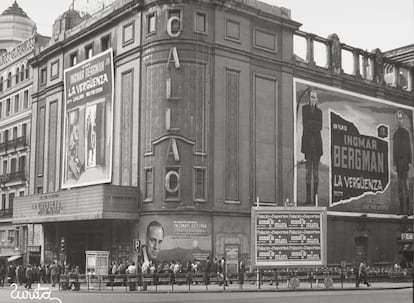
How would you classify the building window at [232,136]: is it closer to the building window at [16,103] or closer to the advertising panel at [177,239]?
the advertising panel at [177,239]

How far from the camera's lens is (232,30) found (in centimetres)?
5269

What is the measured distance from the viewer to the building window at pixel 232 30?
5244 centimetres

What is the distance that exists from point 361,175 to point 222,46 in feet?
60.6

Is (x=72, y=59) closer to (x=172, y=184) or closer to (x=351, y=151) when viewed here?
(x=172, y=184)

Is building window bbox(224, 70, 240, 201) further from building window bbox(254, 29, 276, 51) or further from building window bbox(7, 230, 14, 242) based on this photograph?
building window bbox(7, 230, 14, 242)

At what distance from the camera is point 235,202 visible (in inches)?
2012

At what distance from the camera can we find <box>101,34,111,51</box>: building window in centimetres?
5622

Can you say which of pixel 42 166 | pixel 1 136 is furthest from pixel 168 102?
pixel 1 136

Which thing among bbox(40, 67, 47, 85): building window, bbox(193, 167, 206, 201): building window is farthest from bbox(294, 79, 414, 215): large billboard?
bbox(40, 67, 47, 85): building window

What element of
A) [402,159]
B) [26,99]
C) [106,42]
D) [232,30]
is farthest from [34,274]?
[402,159]

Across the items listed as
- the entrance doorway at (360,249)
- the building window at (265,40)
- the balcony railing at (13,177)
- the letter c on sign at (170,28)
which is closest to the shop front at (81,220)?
the balcony railing at (13,177)

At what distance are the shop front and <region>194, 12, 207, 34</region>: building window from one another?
12465mm

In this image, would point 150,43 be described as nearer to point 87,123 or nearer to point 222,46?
point 222,46

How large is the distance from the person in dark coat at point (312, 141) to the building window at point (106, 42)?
54.6 feet
